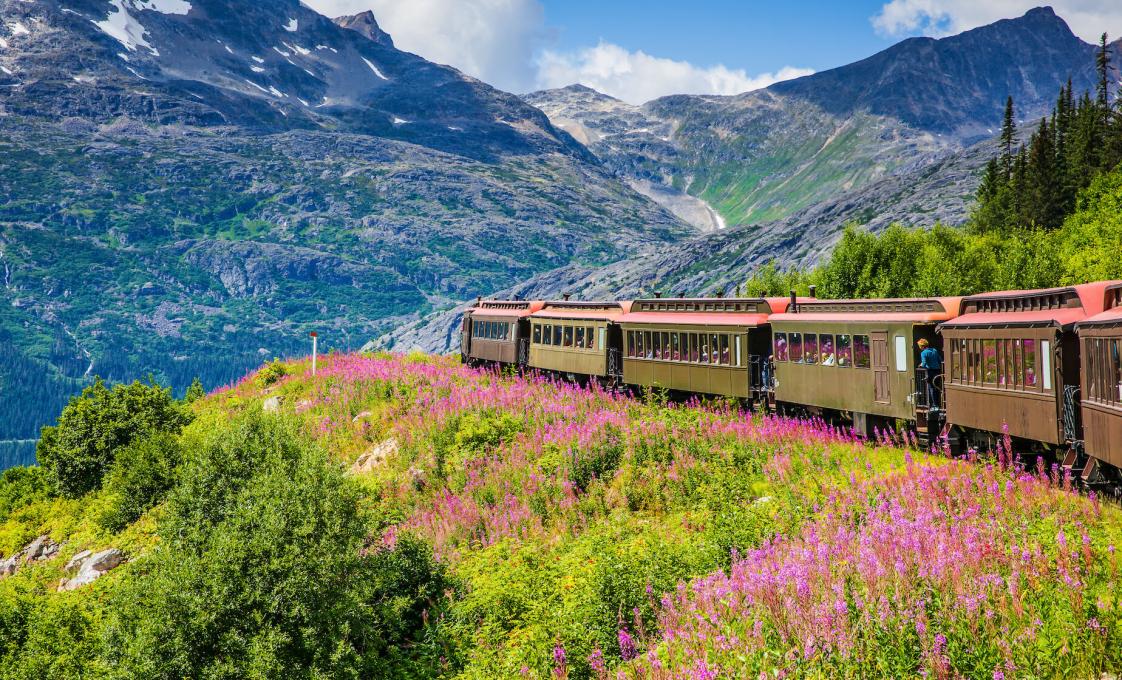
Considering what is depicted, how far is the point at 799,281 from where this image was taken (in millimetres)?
68812

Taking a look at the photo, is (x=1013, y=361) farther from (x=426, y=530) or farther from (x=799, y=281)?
(x=799, y=281)

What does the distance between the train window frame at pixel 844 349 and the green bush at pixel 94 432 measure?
20799 millimetres

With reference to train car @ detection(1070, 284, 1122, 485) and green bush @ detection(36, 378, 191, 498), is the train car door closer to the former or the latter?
train car @ detection(1070, 284, 1122, 485)

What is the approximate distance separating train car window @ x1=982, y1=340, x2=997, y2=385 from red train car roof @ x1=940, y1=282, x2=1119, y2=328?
1.27 feet

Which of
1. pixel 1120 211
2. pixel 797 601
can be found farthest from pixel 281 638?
pixel 1120 211

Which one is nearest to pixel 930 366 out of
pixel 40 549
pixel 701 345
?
pixel 701 345

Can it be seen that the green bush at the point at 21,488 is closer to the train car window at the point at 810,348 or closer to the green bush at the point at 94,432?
the green bush at the point at 94,432

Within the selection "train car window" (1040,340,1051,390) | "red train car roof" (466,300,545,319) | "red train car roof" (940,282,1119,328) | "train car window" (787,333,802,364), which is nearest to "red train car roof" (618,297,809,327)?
"train car window" (787,333,802,364)

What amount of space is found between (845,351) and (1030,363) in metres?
5.71

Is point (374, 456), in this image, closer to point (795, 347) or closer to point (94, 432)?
point (94, 432)

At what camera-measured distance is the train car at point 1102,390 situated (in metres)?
11.2

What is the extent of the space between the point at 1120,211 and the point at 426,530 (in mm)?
74998

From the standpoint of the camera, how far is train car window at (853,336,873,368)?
19.1 meters

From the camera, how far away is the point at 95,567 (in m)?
18.5
